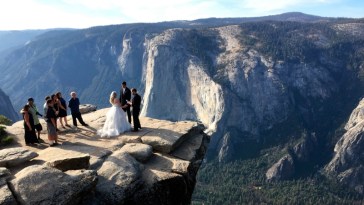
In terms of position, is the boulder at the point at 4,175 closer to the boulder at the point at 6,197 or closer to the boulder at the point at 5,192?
the boulder at the point at 5,192

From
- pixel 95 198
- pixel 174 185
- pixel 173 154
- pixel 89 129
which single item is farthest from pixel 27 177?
pixel 89 129

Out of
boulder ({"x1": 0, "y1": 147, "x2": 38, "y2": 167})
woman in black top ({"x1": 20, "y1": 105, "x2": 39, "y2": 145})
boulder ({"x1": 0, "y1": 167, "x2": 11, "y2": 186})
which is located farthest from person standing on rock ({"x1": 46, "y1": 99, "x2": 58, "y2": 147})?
boulder ({"x1": 0, "y1": 167, "x2": 11, "y2": 186})

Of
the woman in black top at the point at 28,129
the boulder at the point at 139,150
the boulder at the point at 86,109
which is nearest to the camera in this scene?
the boulder at the point at 139,150

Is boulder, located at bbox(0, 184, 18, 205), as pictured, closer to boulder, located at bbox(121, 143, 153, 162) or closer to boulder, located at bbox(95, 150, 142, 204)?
boulder, located at bbox(95, 150, 142, 204)

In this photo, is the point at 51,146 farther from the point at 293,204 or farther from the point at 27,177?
the point at 293,204

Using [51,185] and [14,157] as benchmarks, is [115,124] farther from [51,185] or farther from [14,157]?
[51,185]

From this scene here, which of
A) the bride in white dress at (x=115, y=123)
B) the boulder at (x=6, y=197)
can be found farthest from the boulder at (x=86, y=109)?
the boulder at (x=6, y=197)

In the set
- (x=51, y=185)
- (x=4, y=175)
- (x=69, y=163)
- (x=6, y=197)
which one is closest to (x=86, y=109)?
(x=69, y=163)

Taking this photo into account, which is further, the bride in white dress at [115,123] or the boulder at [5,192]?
the bride in white dress at [115,123]
